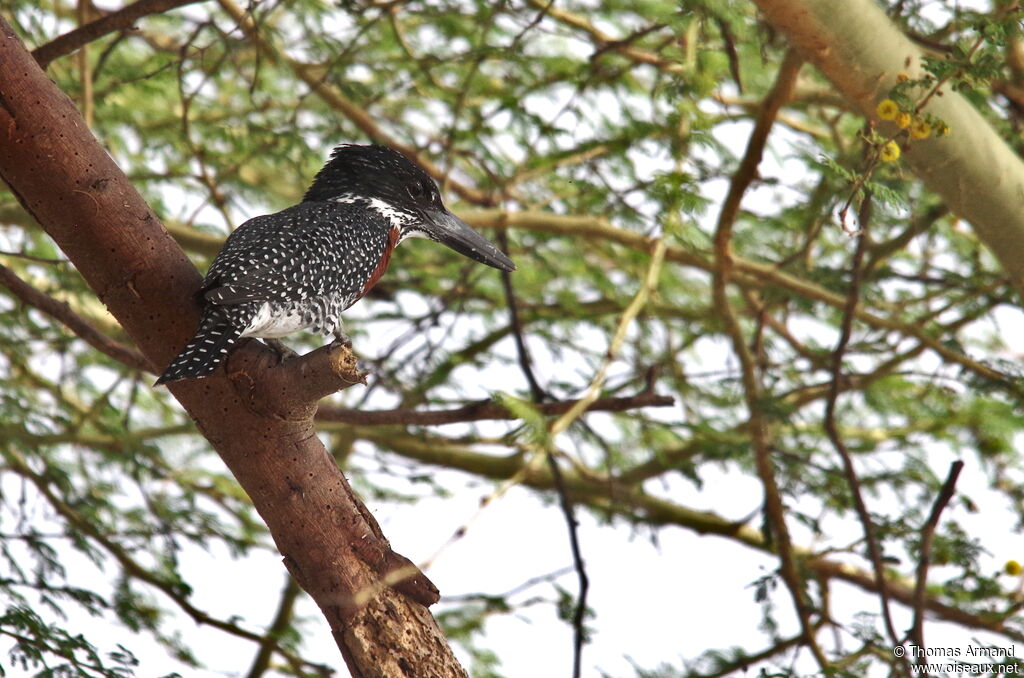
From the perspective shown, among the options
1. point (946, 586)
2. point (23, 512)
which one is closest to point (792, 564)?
point (946, 586)

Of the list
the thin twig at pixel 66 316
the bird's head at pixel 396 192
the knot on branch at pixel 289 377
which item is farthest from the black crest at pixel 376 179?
the knot on branch at pixel 289 377

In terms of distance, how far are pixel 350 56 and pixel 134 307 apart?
200 centimetres

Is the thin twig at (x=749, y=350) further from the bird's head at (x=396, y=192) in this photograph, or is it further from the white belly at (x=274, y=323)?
the white belly at (x=274, y=323)

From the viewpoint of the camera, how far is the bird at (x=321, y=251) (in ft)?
7.84

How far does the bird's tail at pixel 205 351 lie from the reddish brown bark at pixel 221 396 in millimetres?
70

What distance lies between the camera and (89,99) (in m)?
3.54

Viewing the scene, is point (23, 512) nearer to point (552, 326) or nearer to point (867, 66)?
point (552, 326)

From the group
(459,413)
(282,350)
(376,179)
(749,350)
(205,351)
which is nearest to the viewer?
(205,351)

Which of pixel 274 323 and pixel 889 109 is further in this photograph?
pixel 274 323

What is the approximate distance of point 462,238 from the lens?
329 centimetres

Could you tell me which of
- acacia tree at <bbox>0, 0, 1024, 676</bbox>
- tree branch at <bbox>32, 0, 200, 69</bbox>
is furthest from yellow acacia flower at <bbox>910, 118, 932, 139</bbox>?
tree branch at <bbox>32, 0, 200, 69</bbox>

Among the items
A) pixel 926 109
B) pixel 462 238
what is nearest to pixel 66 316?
pixel 462 238

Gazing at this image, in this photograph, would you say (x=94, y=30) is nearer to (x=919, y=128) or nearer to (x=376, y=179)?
(x=376, y=179)

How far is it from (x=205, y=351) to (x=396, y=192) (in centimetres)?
113
